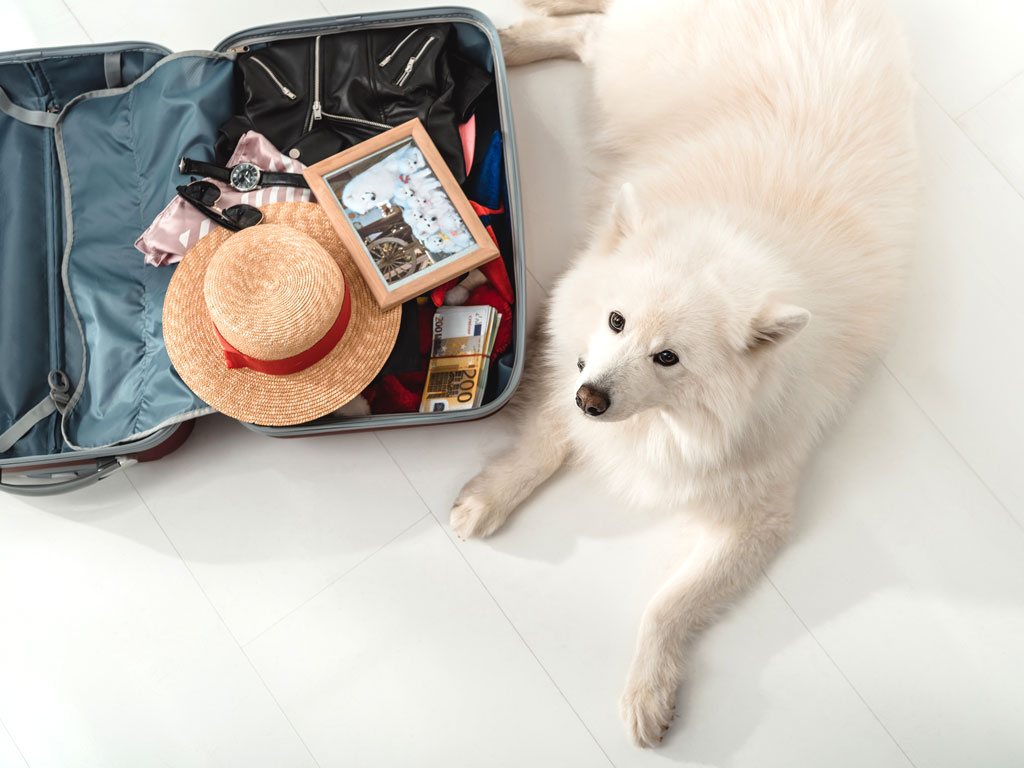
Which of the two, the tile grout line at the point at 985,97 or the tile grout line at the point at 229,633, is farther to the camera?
the tile grout line at the point at 985,97

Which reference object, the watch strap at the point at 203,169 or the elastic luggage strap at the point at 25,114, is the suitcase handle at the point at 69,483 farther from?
the elastic luggage strap at the point at 25,114

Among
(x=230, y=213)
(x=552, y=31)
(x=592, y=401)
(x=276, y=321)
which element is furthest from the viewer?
(x=552, y=31)

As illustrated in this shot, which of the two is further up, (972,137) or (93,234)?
(972,137)

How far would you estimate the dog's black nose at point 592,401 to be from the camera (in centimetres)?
123

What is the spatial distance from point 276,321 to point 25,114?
1094 millimetres

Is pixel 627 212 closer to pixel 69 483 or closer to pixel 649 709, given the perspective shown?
pixel 649 709

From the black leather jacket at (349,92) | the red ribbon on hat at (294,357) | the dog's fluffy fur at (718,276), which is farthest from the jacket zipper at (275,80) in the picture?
the dog's fluffy fur at (718,276)

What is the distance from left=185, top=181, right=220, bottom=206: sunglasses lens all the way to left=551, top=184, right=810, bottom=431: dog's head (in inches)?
40.8

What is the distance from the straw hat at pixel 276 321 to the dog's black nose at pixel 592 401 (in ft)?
1.94

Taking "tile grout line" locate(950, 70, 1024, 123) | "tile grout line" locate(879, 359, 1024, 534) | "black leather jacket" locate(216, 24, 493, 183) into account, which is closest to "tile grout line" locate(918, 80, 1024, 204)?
"tile grout line" locate(950, 70, 1024, 123)

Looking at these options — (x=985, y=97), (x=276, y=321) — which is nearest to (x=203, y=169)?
(x=276, y=321)

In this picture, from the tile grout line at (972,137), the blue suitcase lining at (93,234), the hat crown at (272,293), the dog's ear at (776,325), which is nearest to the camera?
the dog's ear at (776,325)

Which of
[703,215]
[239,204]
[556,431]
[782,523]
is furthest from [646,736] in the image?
[239,204]

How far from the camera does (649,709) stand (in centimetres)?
171
